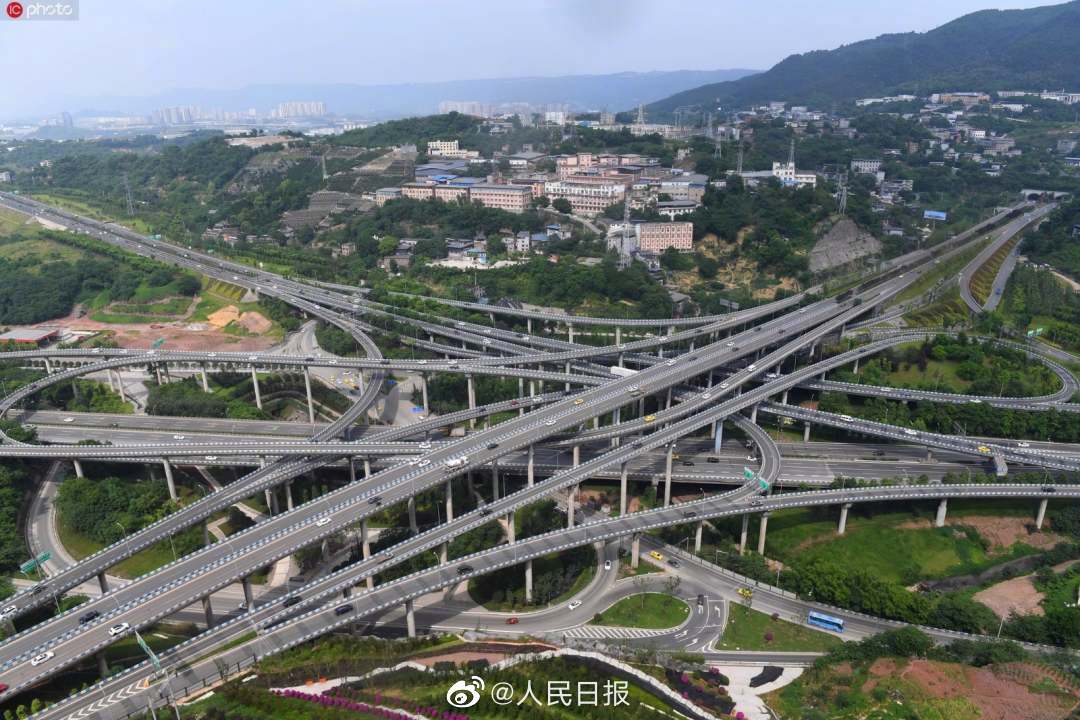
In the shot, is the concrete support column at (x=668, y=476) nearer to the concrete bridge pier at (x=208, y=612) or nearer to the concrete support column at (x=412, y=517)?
the concrete support column at (x=412, y=517)

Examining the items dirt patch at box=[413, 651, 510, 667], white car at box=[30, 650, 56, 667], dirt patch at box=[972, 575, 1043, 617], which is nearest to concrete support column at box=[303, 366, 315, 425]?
white car at box=[30, 650, 56, 667]

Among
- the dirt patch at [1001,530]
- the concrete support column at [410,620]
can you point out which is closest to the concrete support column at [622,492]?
the concrete support column at [410,620]

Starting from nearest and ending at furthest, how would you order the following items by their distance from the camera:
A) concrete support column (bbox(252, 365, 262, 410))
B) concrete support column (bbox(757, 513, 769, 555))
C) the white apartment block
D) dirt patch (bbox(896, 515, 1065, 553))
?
concrete support column (bbox(757, 513, 769, 555)) < dirt patch (bbox(896, 515, 1065, 553)) < concrete support column (bbox(252, 365, 262, 410)) < the white apartment block

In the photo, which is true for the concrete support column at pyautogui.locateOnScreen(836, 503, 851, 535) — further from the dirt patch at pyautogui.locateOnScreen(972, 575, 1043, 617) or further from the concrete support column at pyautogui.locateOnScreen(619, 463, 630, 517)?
the concrete support column at pyautogui.locateOnScreen(619, 463, 630, 517)

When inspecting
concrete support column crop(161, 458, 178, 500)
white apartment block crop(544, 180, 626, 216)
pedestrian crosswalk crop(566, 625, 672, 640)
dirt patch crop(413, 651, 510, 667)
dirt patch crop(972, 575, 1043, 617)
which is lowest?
dirt patch crop(972, 575, 1043, 617)

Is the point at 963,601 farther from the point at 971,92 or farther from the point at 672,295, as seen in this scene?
the point at 971,92

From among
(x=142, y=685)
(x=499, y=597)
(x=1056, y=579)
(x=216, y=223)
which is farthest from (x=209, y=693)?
(x=216, y=223)
